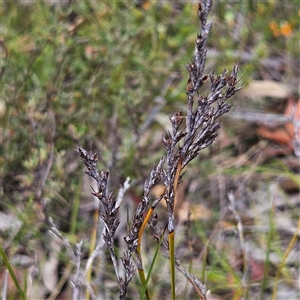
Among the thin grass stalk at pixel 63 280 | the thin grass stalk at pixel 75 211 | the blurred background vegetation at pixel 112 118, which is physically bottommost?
the thin grass stalk at pixel 63 280

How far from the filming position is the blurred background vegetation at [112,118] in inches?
85.7

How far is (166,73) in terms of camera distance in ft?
8.73

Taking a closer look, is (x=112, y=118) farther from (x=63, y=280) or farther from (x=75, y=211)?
(x=63, y=280)

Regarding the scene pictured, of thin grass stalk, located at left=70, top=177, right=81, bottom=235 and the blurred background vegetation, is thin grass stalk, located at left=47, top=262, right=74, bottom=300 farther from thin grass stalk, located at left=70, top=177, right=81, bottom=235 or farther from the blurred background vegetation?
thin grass stalk, located at left=70, top=177, right=81, bottom=235

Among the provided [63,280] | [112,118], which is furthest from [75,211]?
[112,118]

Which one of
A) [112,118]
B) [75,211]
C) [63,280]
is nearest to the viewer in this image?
[63,280]

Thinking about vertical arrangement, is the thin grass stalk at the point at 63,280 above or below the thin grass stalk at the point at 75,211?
below

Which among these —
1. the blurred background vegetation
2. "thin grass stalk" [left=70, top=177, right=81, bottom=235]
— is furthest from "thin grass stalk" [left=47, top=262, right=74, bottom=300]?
"thin grass stalk" [left=70, top=177, right=81, bottom=235]

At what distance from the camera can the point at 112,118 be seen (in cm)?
259

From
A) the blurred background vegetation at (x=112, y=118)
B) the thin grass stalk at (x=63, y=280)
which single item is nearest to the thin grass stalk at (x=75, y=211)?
the blurred background vegetation at (x=112, y=118)

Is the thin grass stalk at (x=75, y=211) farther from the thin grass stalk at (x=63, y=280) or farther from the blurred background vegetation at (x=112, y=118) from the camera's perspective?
the thin grass stalk at (x=63, y=280)

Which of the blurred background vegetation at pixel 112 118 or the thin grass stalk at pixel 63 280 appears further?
the blurred background vegetation at pixel 112 118

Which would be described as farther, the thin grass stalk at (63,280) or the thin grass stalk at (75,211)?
the thin grass stalk at (75,211)

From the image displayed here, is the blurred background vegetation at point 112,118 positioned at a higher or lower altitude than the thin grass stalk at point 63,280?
higher
